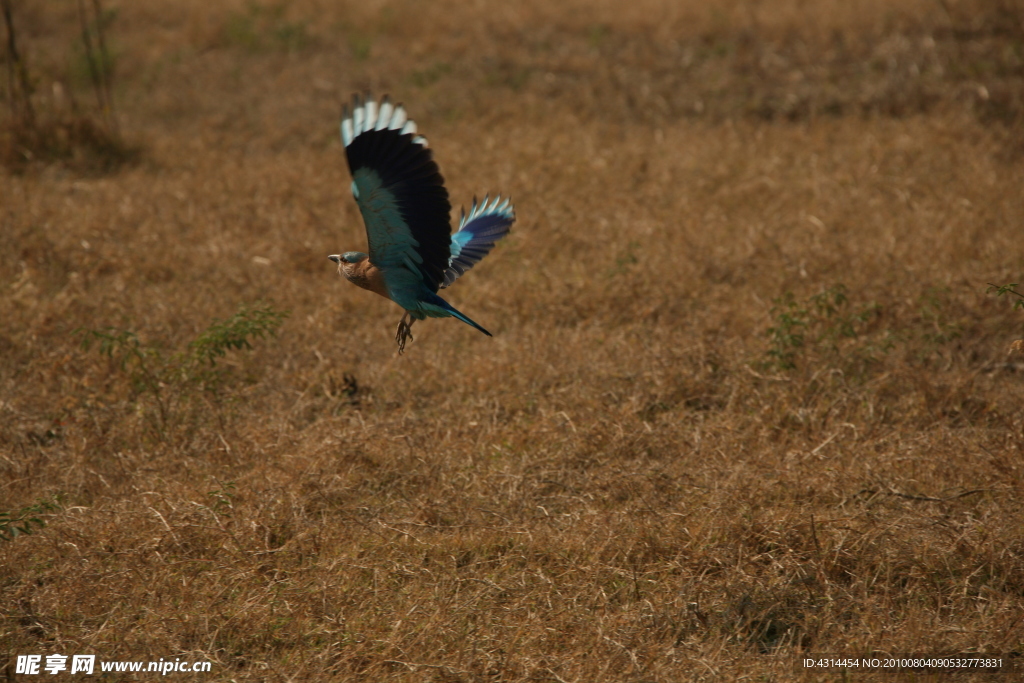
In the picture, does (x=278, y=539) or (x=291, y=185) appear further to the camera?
(x=291, y=185)

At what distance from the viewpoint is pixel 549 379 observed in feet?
16.2

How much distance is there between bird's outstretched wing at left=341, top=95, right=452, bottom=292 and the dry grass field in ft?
3.17

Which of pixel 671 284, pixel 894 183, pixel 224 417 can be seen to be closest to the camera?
pixel 224 417

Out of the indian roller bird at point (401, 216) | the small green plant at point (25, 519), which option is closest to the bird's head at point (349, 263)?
the indian roller bird at point (401, 216)

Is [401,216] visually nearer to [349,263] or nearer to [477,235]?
[349,263]

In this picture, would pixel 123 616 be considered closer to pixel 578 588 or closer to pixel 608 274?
pixel 578 588

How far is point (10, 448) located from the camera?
4.24 m

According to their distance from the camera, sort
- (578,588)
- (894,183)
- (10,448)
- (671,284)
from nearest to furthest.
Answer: (578,588), (10,448), (671,284), (894,183)

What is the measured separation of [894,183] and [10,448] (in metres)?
6.44

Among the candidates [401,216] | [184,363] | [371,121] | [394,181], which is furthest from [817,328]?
[184,363]

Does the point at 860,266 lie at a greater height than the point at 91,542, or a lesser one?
greater

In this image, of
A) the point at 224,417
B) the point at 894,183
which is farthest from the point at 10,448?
the point at 894,183

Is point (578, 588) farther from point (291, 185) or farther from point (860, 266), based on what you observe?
point (291, 185)

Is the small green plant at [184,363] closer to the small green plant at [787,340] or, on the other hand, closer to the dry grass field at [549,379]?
the dry grass field at [549,379]
